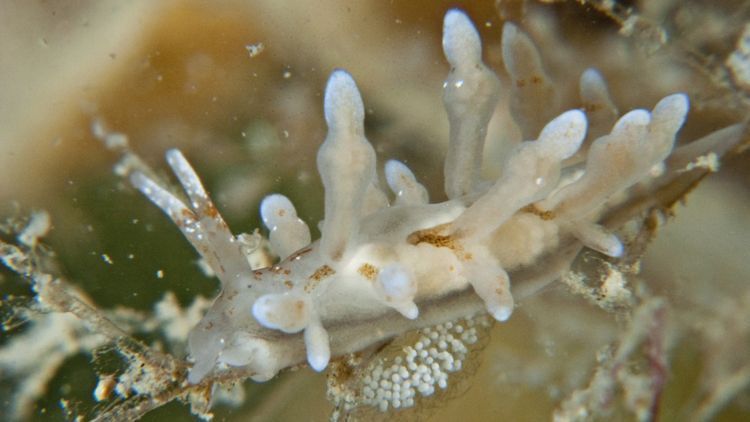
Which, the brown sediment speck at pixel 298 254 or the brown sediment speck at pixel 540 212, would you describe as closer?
the brown sediment speck at pixel 298 254

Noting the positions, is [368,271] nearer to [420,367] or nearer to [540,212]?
[420,367]

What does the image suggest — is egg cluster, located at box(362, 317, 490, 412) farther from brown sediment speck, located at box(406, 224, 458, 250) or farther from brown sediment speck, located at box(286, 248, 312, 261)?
brown sediment speck, located at box(286, 248, 312, 261)

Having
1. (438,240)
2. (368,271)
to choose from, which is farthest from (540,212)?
(368,271)

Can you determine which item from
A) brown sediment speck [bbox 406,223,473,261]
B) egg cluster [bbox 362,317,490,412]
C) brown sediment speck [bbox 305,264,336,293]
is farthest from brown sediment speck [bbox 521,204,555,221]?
brown sediment speck [bbox 305,264,336,293]

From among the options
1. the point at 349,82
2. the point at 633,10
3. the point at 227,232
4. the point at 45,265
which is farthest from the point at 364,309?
the point at 633,10

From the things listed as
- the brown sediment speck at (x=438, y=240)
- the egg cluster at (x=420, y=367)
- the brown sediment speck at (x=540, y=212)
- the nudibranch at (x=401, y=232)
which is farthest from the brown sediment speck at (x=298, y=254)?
the brown sediment speck at (x=540, y=212)

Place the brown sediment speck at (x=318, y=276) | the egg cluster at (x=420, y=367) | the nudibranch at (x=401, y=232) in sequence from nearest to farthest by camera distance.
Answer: the nudibranch at (x=401, y=232) → the brown sediment speck at (x=318, y=276) → the egg cluster at (x=420, y=367)

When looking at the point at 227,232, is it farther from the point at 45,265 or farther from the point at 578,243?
the point at 578,243

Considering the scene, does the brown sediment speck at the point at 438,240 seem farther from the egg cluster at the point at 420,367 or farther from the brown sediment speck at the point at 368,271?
the egg cluster at the point at 420,367
